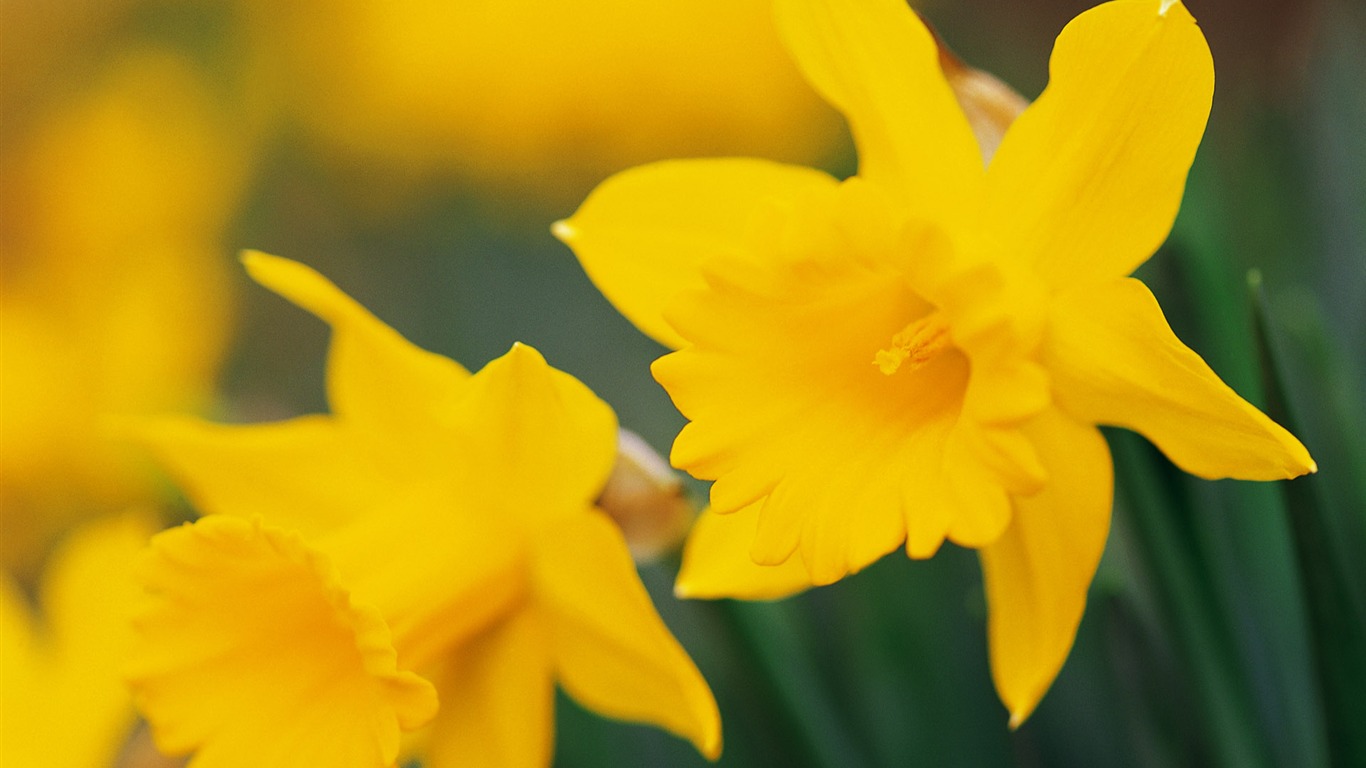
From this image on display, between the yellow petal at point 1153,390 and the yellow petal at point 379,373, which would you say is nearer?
the yellow petal at point 1153,390

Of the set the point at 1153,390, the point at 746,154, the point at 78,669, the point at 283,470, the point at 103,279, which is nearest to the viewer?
the point at 1153,390

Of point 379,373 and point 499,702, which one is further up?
point 379,373

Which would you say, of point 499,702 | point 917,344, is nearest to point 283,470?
point 499,702

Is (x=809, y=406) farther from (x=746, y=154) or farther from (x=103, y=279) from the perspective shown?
(x=103, y=279)

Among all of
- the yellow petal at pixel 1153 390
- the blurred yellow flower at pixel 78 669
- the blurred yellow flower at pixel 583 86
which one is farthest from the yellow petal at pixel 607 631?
the blurred yellow flower at pixel 583 86

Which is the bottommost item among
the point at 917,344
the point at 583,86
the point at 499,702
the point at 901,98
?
the point at 499,702

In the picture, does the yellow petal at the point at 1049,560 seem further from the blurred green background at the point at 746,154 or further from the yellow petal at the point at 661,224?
the yellow petal at the point at 661,224

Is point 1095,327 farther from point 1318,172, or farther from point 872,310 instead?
point 1318,172

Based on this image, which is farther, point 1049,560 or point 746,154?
point 746,154
